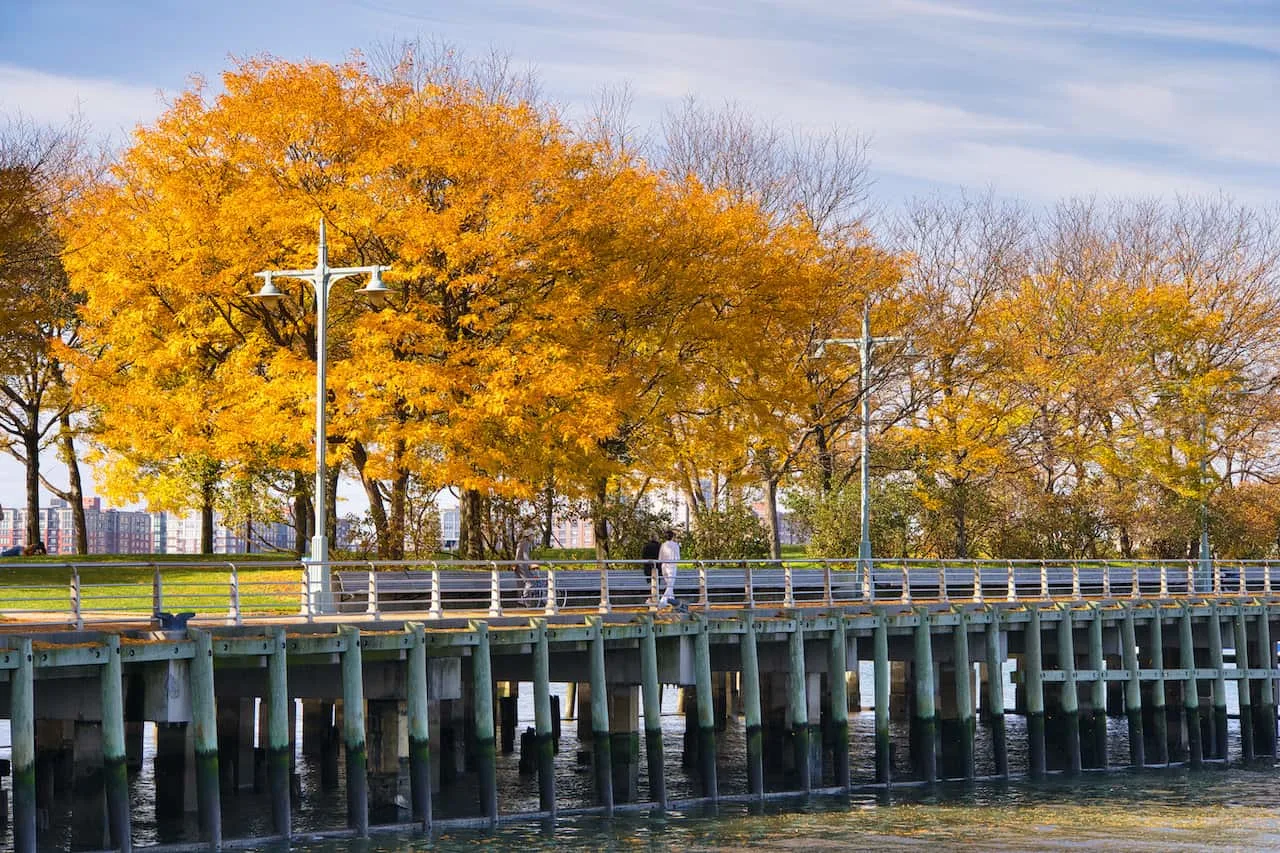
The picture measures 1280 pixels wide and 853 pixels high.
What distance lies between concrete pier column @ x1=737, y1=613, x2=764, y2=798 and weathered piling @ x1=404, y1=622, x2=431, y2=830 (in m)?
6.40

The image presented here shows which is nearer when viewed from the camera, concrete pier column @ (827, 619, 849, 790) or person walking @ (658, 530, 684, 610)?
person walking @ (658, 530, 684, 610)

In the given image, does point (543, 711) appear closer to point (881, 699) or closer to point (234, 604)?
point (234, 604)

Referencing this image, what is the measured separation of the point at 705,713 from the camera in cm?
2828

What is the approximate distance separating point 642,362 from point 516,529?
7.23 metres

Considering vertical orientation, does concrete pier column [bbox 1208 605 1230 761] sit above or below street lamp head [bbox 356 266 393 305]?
below

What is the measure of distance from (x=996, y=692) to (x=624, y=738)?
8.54m

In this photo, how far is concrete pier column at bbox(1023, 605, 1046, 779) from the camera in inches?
1359

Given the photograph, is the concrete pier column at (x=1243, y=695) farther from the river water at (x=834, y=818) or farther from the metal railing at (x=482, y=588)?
the river water at (x=834, y=818)

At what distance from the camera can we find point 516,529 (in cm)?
4806

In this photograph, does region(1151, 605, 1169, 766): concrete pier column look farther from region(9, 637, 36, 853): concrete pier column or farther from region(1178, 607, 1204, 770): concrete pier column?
region(9, 637, 36, 853): concrete pier column

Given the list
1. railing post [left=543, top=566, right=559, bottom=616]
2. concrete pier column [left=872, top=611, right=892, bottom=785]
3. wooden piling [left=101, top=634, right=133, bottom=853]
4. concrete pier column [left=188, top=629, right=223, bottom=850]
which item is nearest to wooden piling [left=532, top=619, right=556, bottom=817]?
railing post [left=543, top=566, right=559, bottom=616]

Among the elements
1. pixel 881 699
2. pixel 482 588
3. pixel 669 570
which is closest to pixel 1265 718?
pixel 881 699

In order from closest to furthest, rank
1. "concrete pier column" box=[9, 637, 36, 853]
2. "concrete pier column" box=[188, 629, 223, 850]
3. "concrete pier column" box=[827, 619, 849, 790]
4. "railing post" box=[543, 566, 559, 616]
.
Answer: "concrete pier column" box=[9, 637, 36, 853] < "concrete pier column" box=[188, 629, 223, 850] < "railing post" box=[543, 566, 559, 616] < "concrete pier column" box=[827, 619, 849, 790]

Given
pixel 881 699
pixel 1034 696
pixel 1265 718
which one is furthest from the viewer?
pixel 1265 718
